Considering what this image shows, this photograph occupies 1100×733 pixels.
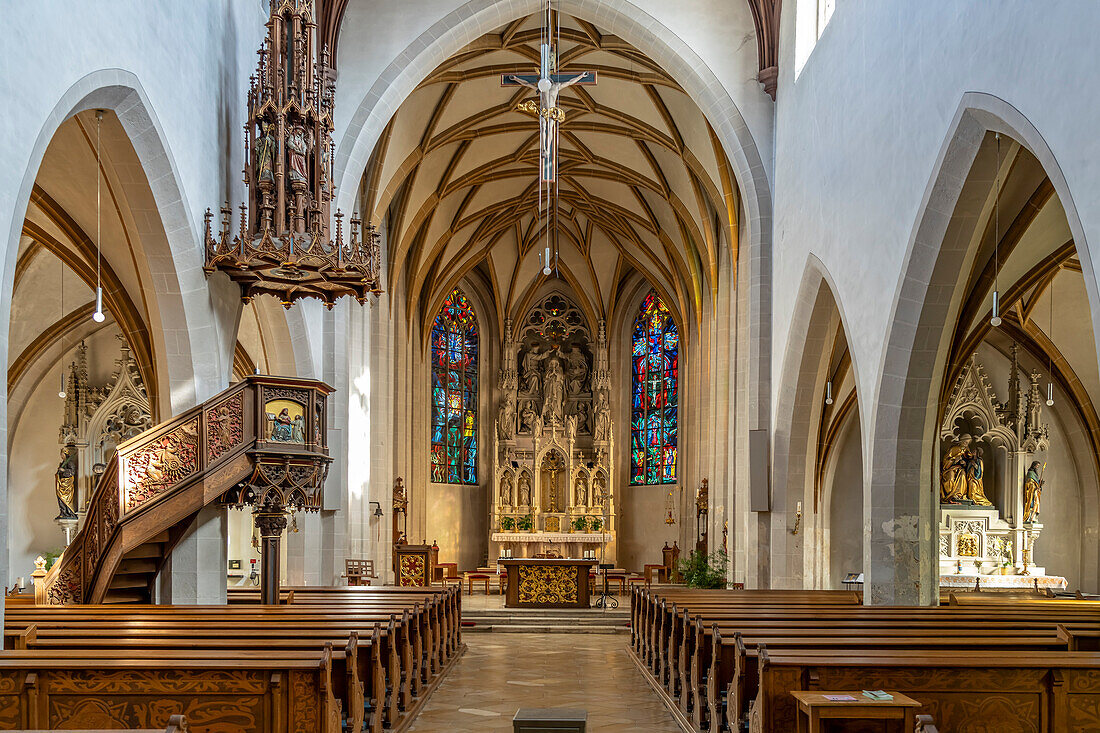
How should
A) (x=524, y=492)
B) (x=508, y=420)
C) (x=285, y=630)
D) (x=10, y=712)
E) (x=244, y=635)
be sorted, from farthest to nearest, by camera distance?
(x=508, y=420)
(x=524, y=492)
(x=285, y=630)
(x=244, y=635)
(x=10, y=712)

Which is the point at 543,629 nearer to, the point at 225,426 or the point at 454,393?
the point at 225,426

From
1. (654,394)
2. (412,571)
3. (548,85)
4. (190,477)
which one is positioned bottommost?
(412,571)

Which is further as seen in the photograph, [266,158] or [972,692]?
[266,158]

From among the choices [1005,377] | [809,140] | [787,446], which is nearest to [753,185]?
[809,140]

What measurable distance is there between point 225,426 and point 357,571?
7694 mm

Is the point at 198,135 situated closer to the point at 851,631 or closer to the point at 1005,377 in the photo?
the point at 851,631

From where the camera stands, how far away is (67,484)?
68.1ft

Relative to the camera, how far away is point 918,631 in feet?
24.2

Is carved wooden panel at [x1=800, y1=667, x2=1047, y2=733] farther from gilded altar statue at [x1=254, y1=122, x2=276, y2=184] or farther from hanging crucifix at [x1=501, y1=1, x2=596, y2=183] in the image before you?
gilded altar statue at [x1=254, y1=122, x2=276, y2=184]

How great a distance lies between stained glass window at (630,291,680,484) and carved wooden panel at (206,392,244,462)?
18.7m

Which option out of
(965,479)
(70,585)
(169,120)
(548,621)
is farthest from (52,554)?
(965,479)

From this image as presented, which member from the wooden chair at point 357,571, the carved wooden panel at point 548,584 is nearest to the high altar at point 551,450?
the carved wooden panel at point 548,584

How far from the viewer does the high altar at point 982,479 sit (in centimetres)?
1912

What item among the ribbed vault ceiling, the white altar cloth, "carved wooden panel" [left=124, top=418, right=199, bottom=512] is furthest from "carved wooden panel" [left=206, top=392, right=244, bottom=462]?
the white altar cloth
